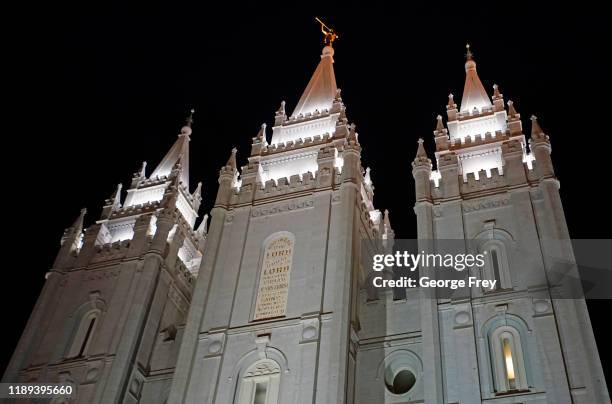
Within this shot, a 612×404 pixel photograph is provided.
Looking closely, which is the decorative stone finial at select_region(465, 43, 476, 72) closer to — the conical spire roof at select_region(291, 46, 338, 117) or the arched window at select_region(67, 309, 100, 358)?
the conical spire roof at select_region(291, 46, 338, 117)

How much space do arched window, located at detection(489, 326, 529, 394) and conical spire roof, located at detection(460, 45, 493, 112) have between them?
50.7 feet

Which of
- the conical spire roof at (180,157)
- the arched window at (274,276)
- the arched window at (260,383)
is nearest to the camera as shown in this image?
the arched window at (260,383)

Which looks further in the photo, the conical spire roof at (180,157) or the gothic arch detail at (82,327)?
the conical spire roof at (180,157)

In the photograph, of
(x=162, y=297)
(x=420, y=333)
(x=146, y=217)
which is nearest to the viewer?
(x=420, y=333)

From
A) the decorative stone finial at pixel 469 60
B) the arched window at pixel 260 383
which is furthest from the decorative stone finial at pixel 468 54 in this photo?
the arched window at pixel 260 383

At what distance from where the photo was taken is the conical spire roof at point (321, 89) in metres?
45.2

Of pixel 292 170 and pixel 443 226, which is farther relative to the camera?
pixel 292 170

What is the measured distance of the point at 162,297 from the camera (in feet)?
127

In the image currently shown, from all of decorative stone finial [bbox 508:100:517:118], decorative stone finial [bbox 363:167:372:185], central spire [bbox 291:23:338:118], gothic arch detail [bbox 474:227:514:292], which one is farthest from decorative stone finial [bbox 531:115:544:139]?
central spire [bbox 291:23:338:118]

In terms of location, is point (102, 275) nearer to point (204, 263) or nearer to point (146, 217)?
point (146, 217)

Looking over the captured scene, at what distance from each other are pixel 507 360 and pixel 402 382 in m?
4.33

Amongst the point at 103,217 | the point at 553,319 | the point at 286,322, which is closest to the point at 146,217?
the point at 103,217

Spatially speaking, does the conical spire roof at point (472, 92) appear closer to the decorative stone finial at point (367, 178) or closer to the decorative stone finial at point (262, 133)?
the decorative stone finial at point (367, 178)

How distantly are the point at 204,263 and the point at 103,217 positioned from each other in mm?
11649
